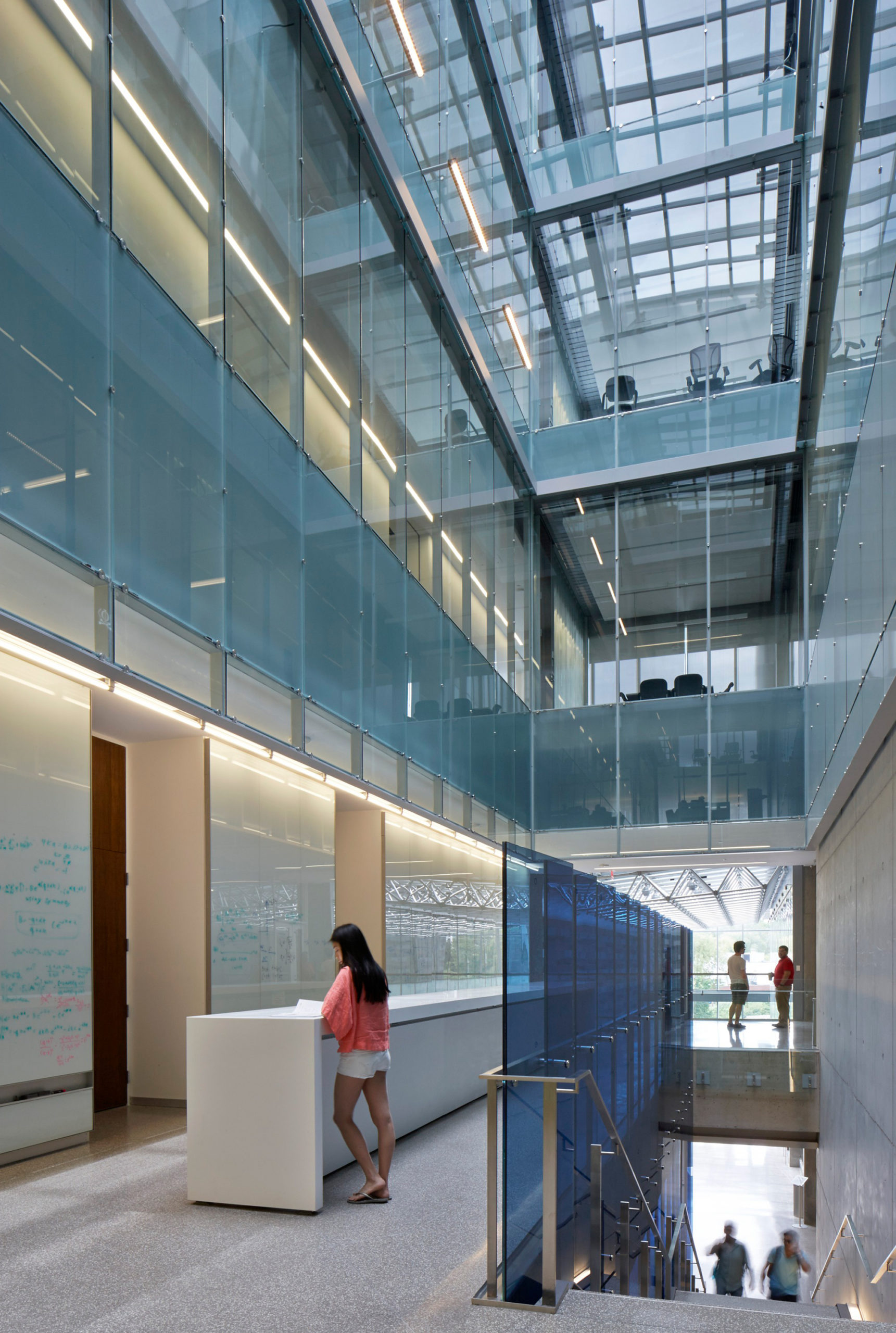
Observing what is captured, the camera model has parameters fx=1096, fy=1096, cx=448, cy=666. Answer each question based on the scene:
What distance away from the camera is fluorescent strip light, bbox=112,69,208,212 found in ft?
24.5

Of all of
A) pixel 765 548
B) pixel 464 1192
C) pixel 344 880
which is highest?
pixel 765 548

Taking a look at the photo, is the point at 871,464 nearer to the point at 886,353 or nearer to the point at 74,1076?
the point at 886,353

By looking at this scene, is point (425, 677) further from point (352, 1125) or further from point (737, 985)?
point (737, 985)

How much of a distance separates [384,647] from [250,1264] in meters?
7.98

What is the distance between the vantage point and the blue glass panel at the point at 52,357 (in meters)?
6.09

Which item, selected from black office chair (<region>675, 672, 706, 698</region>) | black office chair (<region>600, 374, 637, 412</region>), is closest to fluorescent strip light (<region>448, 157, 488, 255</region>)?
black office chair (<region>600, 374, 637, 412</region>)

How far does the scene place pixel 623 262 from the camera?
63.8ft

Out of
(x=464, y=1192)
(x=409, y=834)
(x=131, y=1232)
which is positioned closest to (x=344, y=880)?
(x=409, y=834)

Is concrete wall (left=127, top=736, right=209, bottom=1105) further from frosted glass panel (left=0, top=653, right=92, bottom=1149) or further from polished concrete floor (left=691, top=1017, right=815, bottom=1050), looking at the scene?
polished concrete floor (left=691, top=1017, right=815, bottom=1050)

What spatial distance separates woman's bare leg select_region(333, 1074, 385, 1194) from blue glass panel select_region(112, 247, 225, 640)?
338cm

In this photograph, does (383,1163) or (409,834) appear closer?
(383,1163)

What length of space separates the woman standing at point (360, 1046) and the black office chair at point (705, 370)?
1533 centimetres

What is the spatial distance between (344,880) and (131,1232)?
8046 millimetres

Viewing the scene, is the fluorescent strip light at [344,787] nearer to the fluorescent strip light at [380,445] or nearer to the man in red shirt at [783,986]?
the fluorescent strip light at [380,445]
